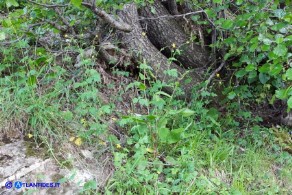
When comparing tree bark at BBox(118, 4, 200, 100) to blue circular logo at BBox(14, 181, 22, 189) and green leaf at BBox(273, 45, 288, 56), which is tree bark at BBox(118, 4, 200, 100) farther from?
blue circular logo at BBox(14, 181, 22, 189)

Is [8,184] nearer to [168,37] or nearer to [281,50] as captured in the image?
[281,50]

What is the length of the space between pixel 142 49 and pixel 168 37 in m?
0.46

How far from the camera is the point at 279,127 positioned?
318cm

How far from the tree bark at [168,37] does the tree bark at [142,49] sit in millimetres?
220

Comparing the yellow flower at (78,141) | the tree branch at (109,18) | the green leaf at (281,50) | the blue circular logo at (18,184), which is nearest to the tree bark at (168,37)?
the tree branch at (109,18)

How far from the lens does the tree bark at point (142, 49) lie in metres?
3.22

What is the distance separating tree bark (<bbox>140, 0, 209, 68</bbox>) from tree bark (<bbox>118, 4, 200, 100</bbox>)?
22cm

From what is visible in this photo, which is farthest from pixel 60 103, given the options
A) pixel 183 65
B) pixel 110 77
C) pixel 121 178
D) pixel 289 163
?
pixel 289 163

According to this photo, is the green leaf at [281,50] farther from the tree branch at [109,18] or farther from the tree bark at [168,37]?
the tree bark at [168,37]

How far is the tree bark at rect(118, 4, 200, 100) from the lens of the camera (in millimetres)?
3217

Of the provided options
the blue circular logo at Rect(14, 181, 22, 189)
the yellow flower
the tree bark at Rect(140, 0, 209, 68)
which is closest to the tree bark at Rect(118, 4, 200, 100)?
the tree bark at Rect(140, 0, 209, 68)

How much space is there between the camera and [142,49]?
10.6ft

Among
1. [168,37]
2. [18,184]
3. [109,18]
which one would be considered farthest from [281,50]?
[18,184]

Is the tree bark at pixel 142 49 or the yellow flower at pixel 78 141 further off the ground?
the tree bark at pixel 142 49
